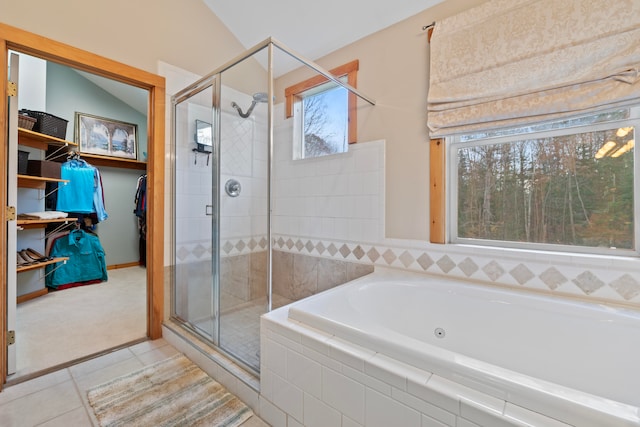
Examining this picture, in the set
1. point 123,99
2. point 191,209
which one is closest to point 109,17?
point 191,209

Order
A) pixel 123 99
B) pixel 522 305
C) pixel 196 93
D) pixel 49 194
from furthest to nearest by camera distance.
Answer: pixel 123 99 < pixel 49 194 < pixel 196 93 < pixel 522 305

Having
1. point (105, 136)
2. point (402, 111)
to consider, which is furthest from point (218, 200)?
point (105, 136)

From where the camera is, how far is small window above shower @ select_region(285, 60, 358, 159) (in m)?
2.29

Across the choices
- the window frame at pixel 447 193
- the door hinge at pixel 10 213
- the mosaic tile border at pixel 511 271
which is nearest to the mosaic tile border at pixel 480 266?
the mosaic tile border at pixel 511 271

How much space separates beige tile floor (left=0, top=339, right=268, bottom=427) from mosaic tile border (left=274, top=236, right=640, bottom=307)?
1267 millimetres

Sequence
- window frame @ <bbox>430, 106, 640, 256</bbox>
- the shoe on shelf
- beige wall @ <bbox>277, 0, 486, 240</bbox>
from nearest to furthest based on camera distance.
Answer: window frame @ <bbox>430, 106, 640, 256</bbox>, beige wall @ <bbox>277, 0, 486, 240</bbox>, the shoe on shelf

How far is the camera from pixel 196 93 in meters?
2.21

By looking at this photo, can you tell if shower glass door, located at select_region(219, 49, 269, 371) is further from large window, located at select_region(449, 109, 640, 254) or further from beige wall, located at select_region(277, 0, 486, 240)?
large window, located at select_region(449, 109, 640, 254)

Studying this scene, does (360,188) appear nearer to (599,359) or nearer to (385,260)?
(385,260)

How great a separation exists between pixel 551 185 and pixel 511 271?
1.79 ft

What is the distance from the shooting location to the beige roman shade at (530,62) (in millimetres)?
1291

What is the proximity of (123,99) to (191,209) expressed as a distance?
3342 millimetres

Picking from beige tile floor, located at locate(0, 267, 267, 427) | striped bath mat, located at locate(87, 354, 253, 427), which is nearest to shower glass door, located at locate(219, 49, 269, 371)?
striped bath mat, located at locate(87, 354, 253, 427)

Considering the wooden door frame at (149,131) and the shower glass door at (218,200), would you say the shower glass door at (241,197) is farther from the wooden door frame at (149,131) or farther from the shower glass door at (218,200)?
the wooden door frame at (149,131)
